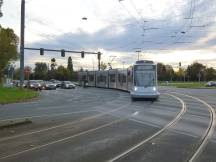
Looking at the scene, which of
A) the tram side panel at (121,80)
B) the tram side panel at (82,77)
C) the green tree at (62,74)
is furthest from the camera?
the green tree at (62,74)

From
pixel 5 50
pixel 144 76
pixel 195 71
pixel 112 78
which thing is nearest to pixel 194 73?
pixel 195 71

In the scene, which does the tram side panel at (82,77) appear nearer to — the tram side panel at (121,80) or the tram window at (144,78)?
the tram side panel at (121,80)

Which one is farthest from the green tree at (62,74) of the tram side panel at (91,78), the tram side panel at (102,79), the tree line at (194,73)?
the tram side panel at (102,79)

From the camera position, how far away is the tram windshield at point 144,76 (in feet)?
128

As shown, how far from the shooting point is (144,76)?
39.2 meters

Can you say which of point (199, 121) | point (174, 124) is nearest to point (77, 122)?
point (174, 124)

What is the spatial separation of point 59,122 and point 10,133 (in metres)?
4.11

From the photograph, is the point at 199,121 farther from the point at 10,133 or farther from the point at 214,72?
the point at 214,72

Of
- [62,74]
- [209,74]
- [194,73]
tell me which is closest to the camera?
[62,74]

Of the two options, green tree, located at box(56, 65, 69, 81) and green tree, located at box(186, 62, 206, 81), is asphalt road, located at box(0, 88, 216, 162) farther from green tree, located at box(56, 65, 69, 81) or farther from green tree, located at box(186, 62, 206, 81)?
green tree, located at box(186, 62, 206, 81)

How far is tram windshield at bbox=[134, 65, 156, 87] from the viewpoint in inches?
1534

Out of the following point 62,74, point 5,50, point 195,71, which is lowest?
point 62,74

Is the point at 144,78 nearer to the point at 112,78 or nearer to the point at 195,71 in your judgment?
the point at 112,78

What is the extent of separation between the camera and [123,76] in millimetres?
59500
